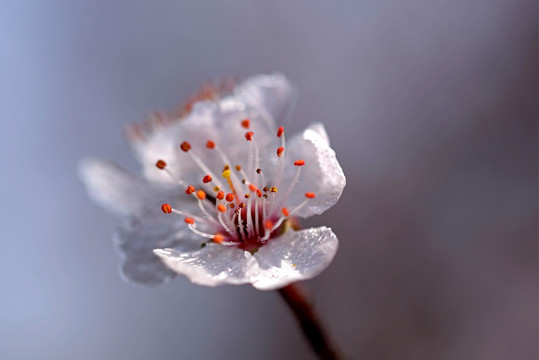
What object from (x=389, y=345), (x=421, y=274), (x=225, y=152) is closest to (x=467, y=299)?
(x=421, y=274)

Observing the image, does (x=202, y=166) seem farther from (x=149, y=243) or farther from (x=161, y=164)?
(x=149, y=243)

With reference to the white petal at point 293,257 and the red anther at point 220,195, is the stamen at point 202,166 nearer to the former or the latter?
the red anther at point 220,195

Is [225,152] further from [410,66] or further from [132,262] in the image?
[410,66]

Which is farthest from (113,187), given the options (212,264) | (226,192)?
(212,264)

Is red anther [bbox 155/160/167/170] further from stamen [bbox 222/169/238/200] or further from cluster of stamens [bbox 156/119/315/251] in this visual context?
stamen [bbox 222/169/238/200]

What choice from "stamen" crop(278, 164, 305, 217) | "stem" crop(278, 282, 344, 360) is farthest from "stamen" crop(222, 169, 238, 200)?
"stem" crop(278, 282, 344, 360)

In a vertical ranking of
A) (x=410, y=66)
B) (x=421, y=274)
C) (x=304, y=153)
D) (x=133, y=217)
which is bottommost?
(x=421, y=274)

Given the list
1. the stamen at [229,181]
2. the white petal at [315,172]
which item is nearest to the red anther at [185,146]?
the stamen at [229,181]
